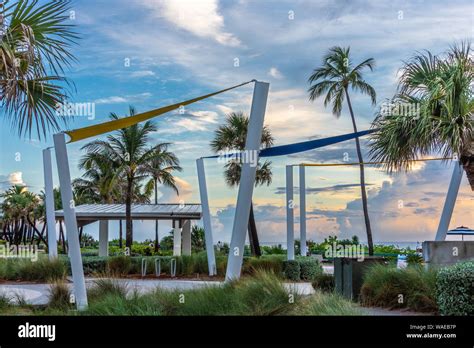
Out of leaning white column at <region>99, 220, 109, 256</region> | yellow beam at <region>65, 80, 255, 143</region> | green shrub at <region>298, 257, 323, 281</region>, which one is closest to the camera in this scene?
yellow beam at <region>65, 80, 255, 143</region>

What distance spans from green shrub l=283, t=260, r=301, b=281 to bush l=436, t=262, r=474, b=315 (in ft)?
32.0

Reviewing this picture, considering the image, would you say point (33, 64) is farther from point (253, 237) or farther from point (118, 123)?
point (253, 237)

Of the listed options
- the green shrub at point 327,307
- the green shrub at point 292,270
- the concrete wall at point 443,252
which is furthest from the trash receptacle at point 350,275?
the green shrub at point 292,270

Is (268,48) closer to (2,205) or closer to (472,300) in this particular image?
(472,300)

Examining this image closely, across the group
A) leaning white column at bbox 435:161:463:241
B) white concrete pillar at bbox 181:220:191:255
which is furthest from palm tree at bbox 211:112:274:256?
leaning white column at bbox 435:161:463:241

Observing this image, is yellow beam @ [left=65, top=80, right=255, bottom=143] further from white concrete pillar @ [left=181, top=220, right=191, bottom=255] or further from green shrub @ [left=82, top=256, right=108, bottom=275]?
white concrete pillar @ [left=181, top=220, right=191, bottom=255]

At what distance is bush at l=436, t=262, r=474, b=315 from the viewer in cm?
890

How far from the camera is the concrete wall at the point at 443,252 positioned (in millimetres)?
13273

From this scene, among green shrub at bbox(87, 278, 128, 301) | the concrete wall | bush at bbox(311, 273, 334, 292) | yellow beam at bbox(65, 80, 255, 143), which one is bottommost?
bush at bbox(311, 273, 334, 292)

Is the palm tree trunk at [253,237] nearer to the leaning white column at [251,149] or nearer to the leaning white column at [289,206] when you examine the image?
the leaning white column at [289,206]

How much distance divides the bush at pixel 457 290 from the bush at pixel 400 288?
63 cm

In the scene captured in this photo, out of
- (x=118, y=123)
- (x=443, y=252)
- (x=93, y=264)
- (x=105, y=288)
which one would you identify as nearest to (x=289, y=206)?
(x=443, y=252)

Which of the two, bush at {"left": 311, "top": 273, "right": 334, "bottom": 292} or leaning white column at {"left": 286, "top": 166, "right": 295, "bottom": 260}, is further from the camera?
leaning white column at {"left": 286, "top": 166, "right": 295, "bottom": 260}
